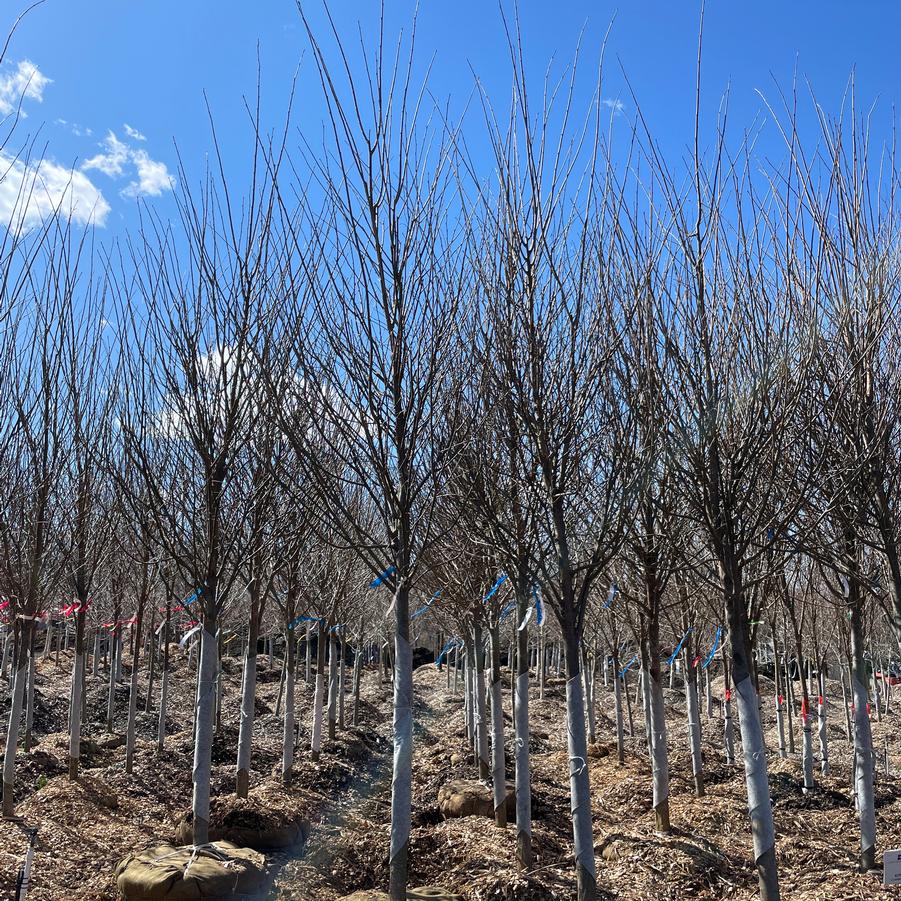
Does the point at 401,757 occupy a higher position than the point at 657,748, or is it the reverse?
the point at 401,757

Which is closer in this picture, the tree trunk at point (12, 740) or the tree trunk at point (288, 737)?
the tree trunk at point (12, 740)

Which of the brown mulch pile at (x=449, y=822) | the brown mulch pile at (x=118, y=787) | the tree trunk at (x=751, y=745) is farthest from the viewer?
the brown mulch pile at (x=118, y=787)

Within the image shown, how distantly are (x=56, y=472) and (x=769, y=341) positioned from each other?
22.7 feet

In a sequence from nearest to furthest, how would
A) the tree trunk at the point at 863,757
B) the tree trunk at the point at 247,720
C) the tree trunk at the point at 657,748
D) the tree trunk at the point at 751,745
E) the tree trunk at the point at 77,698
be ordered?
the tree trunk at the point at 751,745 < the tree trunk at the point at 863,757 < the tree trunk at the point at 657,748 < the tree trunk at the point at 247,720 < the tree trunk at the point at 77,698

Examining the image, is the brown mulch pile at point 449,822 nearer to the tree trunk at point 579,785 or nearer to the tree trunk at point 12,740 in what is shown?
the tree trunk at point 12,740

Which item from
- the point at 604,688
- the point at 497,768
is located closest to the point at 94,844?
the point at 497,768

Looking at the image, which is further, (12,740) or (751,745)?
(12,740)

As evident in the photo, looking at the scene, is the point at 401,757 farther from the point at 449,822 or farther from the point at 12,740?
the point at 12,740

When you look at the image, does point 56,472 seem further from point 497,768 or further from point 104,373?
point 497,768

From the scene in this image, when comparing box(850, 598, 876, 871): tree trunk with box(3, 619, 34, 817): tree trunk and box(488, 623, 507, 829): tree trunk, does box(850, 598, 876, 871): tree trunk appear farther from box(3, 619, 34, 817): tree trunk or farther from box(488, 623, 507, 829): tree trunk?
box(3, 619, 34, 817): tree trunk

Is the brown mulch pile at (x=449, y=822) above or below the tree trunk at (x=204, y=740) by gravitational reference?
below

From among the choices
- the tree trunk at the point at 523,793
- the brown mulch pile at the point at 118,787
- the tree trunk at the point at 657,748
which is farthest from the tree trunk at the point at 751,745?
the brown mulch pile at the point at 118,787

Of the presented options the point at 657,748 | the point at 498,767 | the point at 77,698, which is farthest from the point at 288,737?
the point at 657,748

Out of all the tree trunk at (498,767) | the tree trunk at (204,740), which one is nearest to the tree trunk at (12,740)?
the tree trunk at (204,740)
